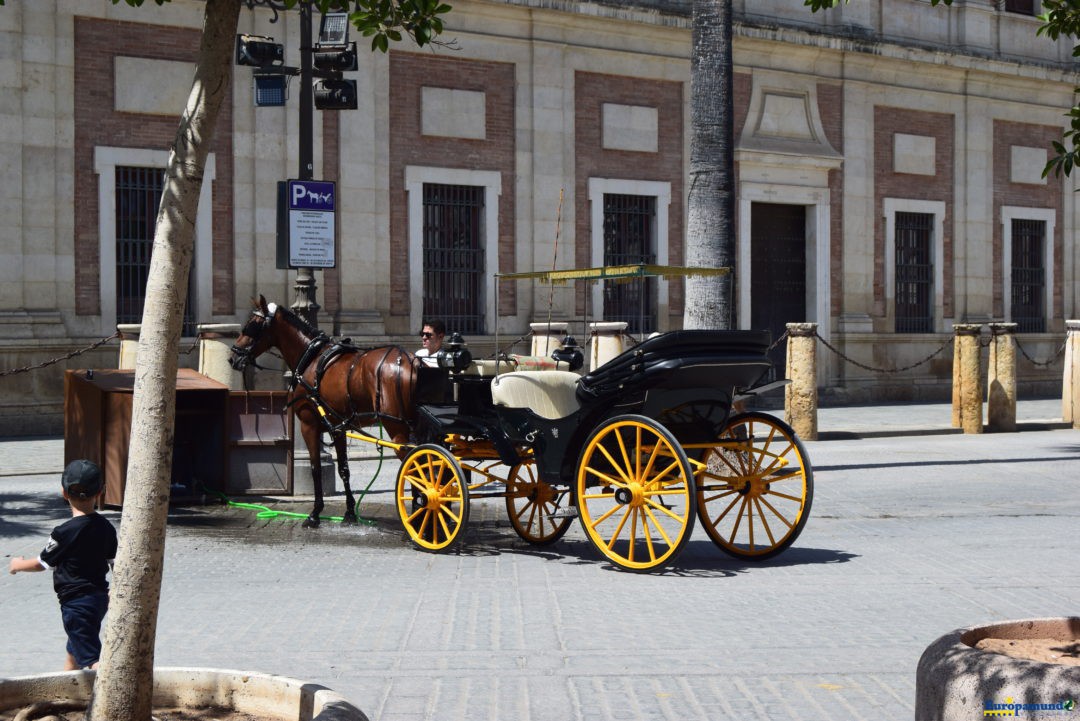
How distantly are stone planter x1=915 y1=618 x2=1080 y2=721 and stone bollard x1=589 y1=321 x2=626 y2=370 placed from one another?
15.9m

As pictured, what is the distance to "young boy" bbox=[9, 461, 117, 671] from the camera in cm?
569

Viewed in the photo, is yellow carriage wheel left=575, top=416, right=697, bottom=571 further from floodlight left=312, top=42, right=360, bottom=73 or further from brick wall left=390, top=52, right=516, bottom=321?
brick wall left=390, top=52, right=516, bottom=321

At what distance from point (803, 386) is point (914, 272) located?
38.5 feet

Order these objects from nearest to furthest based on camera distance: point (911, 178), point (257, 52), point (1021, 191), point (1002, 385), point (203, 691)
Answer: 1. point (203, 691)
2. point (257, 52)
3. point (1002, 385)
4. point (911, 178)
5. point (1021, 191)

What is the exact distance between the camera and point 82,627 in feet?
18.7

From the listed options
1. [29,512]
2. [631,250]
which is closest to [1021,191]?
[631,250]

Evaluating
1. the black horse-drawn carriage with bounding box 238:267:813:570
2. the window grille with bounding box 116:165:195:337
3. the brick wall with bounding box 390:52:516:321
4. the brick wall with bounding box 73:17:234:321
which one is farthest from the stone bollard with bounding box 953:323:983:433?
the brick wall with bounding box 73:17:234:321

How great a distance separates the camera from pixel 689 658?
268 inches

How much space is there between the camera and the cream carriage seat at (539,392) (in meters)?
10.3

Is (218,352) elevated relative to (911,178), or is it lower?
lower

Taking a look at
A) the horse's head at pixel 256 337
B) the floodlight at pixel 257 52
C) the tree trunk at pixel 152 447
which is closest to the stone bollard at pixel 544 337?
the floodlight at pixel 257 52

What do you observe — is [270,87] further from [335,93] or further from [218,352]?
[218,352]

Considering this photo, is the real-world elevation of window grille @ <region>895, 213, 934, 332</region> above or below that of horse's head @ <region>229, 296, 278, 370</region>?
above

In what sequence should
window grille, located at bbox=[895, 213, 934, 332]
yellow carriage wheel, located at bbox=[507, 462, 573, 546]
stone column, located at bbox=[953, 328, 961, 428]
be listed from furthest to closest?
1. window grille, located at bbox=[895, 213, 934, 332]
2. stone column, located at bbox=[953, 328, 961, 428]
3. yellow carriage wheel, located at bbox=[507, 462, 573, 546]
